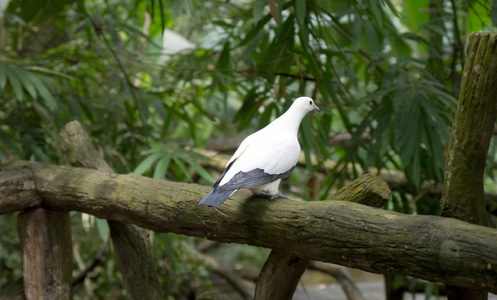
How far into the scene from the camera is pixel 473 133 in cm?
107

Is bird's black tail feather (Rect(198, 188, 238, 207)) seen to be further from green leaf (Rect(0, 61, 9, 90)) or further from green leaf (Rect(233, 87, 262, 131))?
green leaf (Rect(0, 61, 9, 90))

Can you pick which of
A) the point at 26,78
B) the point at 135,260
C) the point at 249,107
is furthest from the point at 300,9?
the point at 26,78

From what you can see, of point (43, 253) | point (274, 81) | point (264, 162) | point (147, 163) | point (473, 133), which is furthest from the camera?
point (274, 81)

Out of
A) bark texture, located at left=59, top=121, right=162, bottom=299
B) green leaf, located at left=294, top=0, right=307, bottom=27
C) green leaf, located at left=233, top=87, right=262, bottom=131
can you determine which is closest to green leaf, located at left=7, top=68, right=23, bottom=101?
bark texture, located at left=59, top=121, right=162, bottom=299

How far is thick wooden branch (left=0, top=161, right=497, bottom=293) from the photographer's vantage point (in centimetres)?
94

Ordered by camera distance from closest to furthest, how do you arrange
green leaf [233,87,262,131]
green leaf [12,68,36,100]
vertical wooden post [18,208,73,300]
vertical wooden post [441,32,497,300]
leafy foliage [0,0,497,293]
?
vertical wooden post [441,32,497,300]
vertical wooden post [18,208,73,300]
leafy foliage [0,0,497,293]
green leaf [12,68,36,100]
green leaf [233,87,262,131]

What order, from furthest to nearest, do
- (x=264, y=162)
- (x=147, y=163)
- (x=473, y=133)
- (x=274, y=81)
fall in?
(x=274, y=81)
(x=147, y=163)
(x=264, y=162)
(x=473, y=133)

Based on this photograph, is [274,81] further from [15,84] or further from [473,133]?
[473,133]

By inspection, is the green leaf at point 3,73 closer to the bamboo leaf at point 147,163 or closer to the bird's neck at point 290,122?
the bamboo leaf at point 147,163

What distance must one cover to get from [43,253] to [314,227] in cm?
109

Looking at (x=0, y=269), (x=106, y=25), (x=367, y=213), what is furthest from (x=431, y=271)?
(x=0, y=269)

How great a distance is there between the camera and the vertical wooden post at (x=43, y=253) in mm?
1809

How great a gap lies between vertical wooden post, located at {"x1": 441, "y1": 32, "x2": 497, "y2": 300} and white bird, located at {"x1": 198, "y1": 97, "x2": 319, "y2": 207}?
0.35 metres

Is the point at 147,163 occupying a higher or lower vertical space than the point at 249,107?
lower
